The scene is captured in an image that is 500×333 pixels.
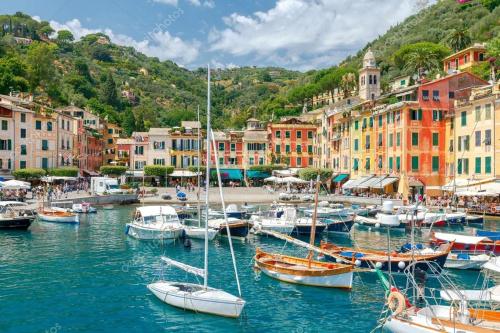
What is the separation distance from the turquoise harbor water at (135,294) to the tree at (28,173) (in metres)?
34.7

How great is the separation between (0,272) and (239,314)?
16834mm

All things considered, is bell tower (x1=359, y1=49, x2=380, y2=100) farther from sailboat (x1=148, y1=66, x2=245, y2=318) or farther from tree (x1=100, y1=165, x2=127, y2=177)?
sailboat (x1=148, y1=66, x2=245, y2=318)

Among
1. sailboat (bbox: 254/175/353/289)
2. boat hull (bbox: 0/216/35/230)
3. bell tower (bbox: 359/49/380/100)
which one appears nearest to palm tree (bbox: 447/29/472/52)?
bell tower (bbox: 359/49/380/100)

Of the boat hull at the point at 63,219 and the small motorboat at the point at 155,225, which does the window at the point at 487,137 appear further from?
the boat hull at the point at 63,219

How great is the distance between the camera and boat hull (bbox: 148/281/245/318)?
21.8 m

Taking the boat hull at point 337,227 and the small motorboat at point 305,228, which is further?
the boat hull at point 337,227

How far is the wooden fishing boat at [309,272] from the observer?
27.1 m

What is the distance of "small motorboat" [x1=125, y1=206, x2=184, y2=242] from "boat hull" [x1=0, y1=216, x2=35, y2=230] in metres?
9.52

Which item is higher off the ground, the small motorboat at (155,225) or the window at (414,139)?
the window at (414,139)

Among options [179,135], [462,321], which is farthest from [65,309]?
[179,135]

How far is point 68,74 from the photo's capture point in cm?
17088

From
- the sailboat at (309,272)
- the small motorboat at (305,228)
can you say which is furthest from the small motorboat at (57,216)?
the sailboat at (309,272)

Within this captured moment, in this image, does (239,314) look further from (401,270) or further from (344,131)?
(344,131)

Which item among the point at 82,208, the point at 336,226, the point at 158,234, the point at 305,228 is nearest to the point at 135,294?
the point at 158,234
